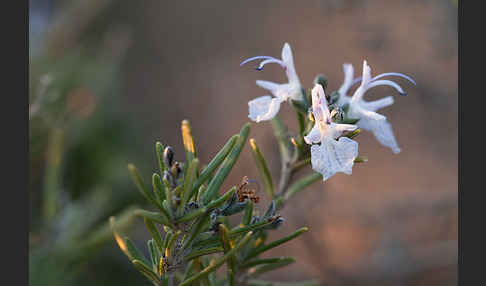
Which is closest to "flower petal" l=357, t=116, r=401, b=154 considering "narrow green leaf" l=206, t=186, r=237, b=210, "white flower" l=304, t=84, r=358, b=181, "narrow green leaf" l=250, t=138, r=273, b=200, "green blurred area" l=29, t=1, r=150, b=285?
"white flower" l=304, t=84, r=358, b=181

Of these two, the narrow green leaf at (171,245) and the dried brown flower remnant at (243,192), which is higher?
the dried brown flower remnant at (243,192)

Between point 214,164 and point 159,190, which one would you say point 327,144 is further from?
point 159,190

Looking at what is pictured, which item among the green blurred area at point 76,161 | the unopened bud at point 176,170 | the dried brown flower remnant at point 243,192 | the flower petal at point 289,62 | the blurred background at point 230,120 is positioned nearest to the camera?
the unopened bud at point 176,170

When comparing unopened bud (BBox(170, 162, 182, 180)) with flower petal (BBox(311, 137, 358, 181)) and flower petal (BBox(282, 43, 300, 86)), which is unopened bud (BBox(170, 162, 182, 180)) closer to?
flower petal (BBox(311, 137, 358, 181))

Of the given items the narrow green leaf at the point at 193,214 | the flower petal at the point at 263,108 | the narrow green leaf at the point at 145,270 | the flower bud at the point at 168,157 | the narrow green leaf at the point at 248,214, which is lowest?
the narrow green leaf at the point at 145,270

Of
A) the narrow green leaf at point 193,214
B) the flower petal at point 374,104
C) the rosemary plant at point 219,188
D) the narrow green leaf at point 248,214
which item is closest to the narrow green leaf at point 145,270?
the rosemary plant at point 219,188

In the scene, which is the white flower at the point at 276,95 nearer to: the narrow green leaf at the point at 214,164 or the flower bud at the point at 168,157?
the narrow green leaf at the point at 214,164
